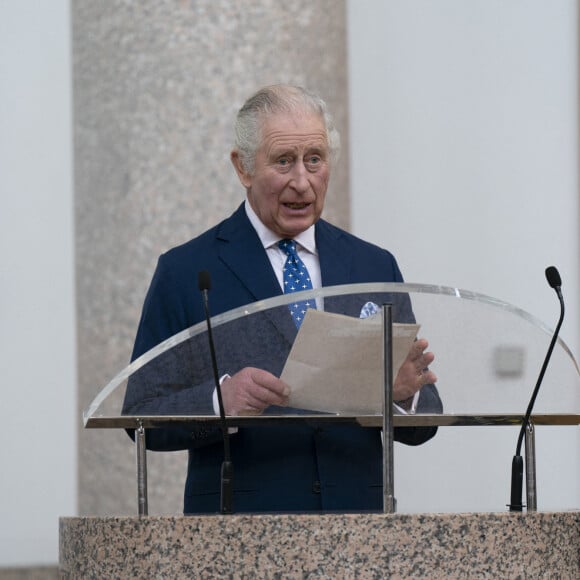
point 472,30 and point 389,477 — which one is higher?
point 472,30

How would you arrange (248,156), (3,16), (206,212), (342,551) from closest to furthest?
(342,551), (248,156), (206,212), (3,16)

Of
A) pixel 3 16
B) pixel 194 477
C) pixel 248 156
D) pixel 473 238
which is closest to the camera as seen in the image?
pixel 194 477

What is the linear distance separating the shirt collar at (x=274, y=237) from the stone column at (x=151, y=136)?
252 cm

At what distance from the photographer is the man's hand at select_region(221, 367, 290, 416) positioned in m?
2.57

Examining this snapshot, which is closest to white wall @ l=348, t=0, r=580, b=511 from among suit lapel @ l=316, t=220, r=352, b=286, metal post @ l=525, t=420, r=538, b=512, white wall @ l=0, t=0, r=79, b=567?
white wall @ l=0, t=0, r=79, b=567

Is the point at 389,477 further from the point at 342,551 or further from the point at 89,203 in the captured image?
the point at 89,203

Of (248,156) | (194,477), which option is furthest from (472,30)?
A: (194,477)

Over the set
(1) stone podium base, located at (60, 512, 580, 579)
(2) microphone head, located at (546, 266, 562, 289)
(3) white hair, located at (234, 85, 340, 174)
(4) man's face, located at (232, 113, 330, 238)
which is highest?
(3) white hair, located at (234, 85, 340, 174)

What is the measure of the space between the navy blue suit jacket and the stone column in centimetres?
255

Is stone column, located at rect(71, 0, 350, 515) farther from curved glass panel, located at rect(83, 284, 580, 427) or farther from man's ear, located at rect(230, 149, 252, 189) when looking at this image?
curved glass panel, located at rect(83, 284, 580, 427)

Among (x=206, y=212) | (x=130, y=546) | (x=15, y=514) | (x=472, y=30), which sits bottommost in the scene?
(x=15, y=514)

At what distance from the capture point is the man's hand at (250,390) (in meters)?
2.57

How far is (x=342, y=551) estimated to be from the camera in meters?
2.46

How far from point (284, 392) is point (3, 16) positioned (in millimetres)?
5069
